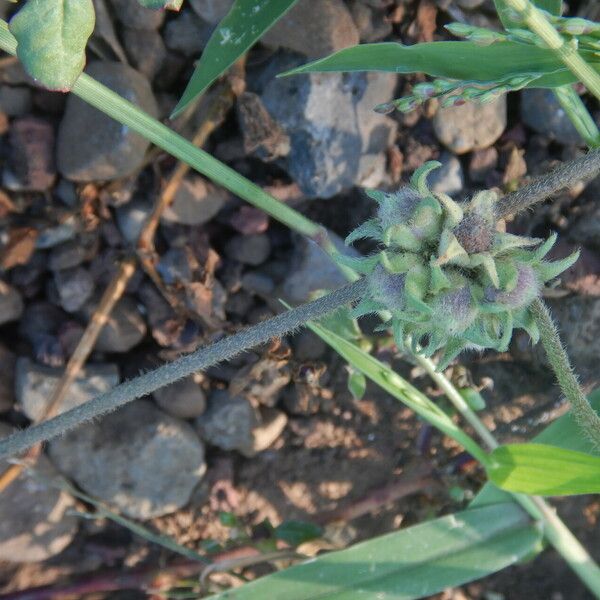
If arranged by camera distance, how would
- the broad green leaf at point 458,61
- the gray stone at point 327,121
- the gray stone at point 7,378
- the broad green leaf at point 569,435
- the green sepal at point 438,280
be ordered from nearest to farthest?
the green sepal at point 438,280, the broad green leaf at point 458,61, the broad green leaf at point 569,435, the gray stone at point 327,121, the gray stone at point 7,378

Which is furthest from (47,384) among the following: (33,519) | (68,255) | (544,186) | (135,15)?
(544,186)

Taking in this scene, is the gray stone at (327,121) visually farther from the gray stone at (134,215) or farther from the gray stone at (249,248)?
the gray stone at (134,215)

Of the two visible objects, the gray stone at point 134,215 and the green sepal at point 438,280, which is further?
the gray stone at point 134,215

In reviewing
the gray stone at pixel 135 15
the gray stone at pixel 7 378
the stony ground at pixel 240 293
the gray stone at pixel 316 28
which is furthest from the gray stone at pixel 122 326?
the gray stone at pixel 316 28

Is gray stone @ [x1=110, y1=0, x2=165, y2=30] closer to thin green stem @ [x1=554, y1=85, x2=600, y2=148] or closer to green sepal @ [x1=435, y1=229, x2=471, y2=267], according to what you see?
thin green stem @ [x1=554, y1=85, x2=600, y2=148]

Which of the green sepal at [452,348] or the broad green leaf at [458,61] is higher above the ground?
the broad green leaf at [458,61]

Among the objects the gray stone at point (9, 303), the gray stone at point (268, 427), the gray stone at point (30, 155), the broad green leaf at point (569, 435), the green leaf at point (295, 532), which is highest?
the gray stone at point (30, 155)

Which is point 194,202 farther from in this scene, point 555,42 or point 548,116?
point 555,42
